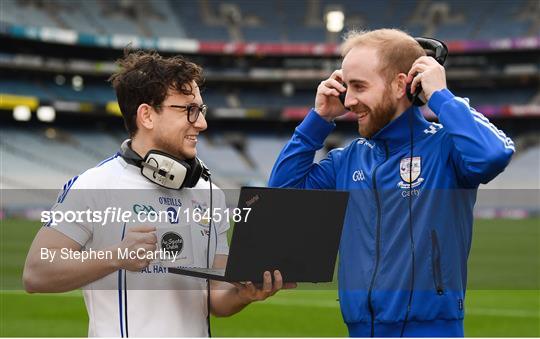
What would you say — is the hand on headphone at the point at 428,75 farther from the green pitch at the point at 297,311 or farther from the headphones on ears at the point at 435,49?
the green pitch at the point at 297,311

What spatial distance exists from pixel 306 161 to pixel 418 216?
1.99ft

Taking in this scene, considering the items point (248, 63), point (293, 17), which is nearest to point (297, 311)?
point (248, 63)

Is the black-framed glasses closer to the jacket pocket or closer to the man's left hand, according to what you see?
the man's left hand

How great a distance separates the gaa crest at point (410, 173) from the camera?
8.87ft

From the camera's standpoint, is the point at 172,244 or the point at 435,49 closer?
the point at 172,244

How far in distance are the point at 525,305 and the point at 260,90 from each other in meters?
38.7

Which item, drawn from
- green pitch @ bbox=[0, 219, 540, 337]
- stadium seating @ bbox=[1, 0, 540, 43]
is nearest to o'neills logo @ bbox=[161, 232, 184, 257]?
green pitch @ bbox=[0, 219, 540, 337]

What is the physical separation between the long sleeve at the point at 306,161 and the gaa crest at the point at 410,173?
0.43m

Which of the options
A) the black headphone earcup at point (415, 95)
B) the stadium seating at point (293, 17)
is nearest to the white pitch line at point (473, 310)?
the black headphone earcup at point (415, 95)

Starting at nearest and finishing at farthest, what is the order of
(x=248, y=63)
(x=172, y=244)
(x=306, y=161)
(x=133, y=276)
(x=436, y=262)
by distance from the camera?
(x=436, y=262) → (x=172, y=244) → (x=133, y=276) → (x=306, y=161) → (x=248, y=63)

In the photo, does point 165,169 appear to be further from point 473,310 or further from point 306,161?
point 473,310

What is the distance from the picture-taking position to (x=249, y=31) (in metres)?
46.8

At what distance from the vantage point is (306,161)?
3.05 metres

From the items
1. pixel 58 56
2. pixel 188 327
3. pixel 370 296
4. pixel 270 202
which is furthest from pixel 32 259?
pixel 58 56
